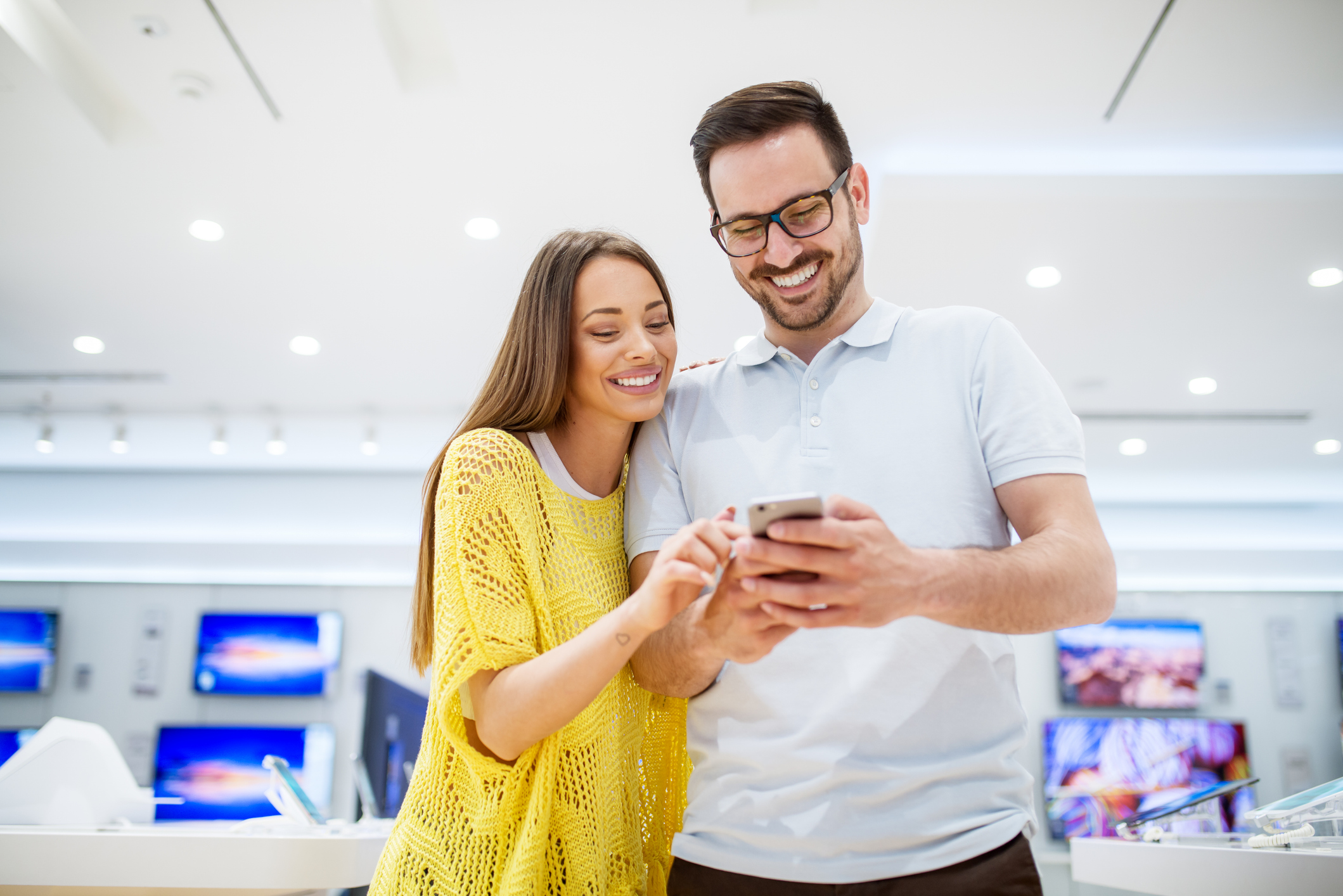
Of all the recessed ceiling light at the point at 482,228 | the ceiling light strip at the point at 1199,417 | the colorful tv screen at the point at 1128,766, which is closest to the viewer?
the recessed ceiling light at the point at 482,228

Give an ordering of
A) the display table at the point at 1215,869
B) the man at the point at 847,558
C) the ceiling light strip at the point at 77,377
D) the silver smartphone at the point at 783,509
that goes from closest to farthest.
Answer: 1. the silver smartphone at the point at 783,509
2. the man at the point at 847,558
3. the display table at the point at 1215,869
4. the ceiling light strip at the point at 77,377

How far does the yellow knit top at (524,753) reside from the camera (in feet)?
3.70

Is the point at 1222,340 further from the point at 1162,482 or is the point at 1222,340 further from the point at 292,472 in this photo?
the point at 292,472

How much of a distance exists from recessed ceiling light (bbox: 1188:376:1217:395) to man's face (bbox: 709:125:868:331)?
4524 mm

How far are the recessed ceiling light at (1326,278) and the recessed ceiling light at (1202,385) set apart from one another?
1.12 m

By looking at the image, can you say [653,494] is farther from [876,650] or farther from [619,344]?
[876,650]

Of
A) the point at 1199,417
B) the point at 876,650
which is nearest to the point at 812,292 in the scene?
the point at 876,650

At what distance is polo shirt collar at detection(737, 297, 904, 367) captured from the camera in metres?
1.33

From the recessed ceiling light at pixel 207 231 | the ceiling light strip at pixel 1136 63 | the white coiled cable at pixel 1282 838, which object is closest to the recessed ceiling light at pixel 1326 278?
the ceiling light strip at pixel 1136 63

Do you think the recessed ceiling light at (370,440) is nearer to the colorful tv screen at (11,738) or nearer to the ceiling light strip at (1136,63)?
the colorful tv screen at (11,738)

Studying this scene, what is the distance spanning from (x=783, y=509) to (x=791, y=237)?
0.62 metres

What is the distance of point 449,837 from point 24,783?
5.60 feet

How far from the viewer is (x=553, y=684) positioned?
40.7 inches

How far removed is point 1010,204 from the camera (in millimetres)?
3475
